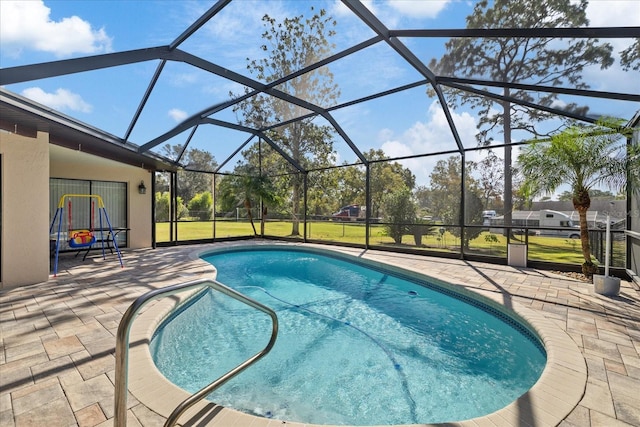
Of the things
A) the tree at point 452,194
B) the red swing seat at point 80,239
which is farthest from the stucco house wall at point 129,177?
the tree at point 452,194

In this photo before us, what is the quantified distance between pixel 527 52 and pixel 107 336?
7.50 m

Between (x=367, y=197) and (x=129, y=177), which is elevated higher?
(x=129, y=177)

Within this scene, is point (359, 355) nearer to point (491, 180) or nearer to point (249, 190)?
point (491, 180)

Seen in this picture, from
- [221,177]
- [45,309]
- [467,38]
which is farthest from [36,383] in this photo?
[221,177]

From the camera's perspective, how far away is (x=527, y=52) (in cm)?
522

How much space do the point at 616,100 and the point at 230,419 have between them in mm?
7595

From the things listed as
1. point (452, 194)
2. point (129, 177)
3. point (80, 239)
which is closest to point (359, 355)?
point (80, 239)

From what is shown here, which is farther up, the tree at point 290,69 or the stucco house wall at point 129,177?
the tree at point 290,69

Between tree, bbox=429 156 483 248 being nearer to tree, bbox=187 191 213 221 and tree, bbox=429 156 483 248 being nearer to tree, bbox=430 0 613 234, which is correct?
tree, bbox=430 0 613 234

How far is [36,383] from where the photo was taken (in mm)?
2445

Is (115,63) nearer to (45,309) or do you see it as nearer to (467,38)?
(45,309)

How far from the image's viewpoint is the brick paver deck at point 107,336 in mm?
2160

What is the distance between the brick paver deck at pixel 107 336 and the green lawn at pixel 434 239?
2.13m

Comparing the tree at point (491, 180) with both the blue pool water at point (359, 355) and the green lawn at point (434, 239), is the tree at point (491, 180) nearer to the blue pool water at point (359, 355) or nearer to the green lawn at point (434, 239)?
the green lawn at point (434, 239)
